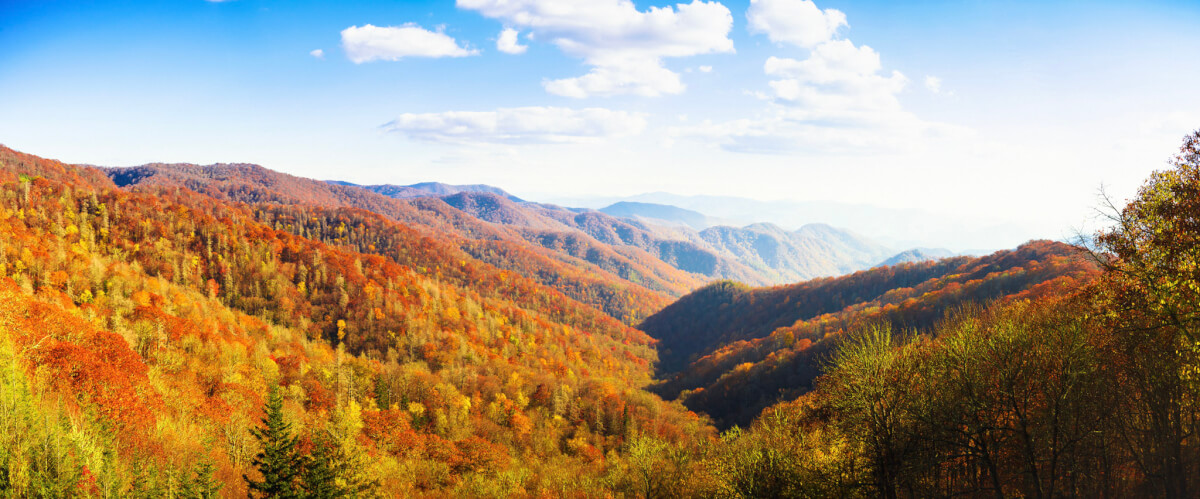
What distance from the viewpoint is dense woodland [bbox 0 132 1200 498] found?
53.1ft

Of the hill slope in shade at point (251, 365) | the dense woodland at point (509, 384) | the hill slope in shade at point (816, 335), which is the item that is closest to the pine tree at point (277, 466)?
the dense woodland at point (509, 384)

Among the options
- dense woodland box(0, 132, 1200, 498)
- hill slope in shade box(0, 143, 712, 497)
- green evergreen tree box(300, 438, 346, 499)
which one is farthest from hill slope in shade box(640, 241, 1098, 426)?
green evergreen tree box(300, 438, 346, 499)

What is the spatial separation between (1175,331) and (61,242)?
161 meters

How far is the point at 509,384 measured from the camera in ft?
323

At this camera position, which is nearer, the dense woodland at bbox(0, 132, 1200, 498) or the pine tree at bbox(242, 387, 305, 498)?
the dense woodland at bbox(0, 132, 1200, 498)

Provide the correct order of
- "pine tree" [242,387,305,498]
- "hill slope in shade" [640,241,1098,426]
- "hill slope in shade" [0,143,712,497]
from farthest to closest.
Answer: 1. "hill slope in shade" [640,241,1098,426]
2. "hill slope in shade" [0,143,712,497]
3. "pine tree" [242,387,305,498]

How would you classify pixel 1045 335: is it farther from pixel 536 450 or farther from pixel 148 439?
pixel 536 450

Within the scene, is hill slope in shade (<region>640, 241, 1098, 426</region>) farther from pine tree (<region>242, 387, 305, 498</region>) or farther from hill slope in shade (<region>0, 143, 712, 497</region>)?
pine tree (<region>242, 387, 305, 498</region>)

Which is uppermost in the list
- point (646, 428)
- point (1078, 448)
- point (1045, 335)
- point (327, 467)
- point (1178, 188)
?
point (1178, 188)

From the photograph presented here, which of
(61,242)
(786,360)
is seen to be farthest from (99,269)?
(786,360)

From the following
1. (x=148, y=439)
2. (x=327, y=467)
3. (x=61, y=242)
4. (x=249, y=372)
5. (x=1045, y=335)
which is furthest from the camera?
(x=61, y=242)

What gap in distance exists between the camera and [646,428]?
3374 inches

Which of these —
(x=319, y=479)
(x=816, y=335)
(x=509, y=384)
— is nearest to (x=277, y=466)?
(x=319, y=479)

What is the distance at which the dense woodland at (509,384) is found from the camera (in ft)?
53.1
